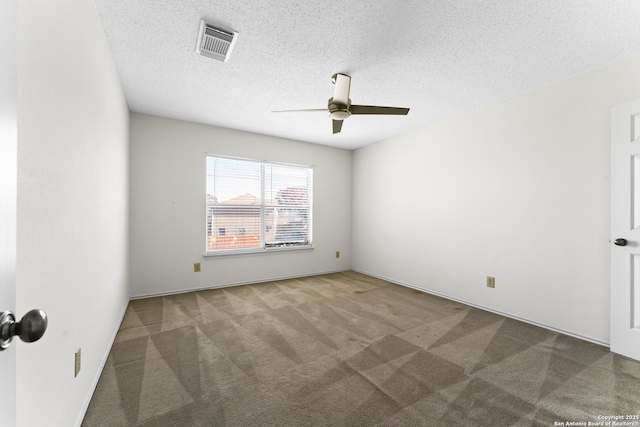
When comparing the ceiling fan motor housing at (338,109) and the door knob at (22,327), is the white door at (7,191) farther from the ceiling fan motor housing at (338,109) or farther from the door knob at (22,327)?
the ceiling fan motor housing at (338,109)

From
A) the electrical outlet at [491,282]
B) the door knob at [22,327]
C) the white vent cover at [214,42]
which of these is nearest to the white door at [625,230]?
the electrical outlet at [491,282]

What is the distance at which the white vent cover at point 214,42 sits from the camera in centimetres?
197

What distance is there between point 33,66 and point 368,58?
214cm

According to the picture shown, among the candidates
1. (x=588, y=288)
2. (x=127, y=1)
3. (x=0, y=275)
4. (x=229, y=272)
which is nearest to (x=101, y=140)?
(x=127, y=1)

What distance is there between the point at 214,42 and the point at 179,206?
8.04 ft

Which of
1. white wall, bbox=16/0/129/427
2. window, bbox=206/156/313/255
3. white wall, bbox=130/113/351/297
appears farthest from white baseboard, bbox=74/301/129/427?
window, bbox=206/156/313/255

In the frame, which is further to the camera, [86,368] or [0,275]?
[86,368]

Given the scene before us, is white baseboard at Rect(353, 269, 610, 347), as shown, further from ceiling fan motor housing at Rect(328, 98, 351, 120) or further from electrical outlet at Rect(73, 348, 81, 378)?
electrical outlet at Rect(73, 348, 81, 378)

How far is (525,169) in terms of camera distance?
291 centimetres

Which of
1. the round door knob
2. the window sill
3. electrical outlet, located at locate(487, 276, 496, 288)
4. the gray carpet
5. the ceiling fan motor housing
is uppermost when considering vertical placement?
the ceiling fan motor housing

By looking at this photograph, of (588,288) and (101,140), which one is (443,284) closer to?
(588,288)

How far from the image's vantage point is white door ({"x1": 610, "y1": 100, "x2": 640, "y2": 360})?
2.13 metres

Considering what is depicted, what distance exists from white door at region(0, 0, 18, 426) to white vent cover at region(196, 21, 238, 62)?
1.68 metres

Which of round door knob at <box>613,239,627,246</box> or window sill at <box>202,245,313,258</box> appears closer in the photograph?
round door knob at <box>613,239,627,246</box>
